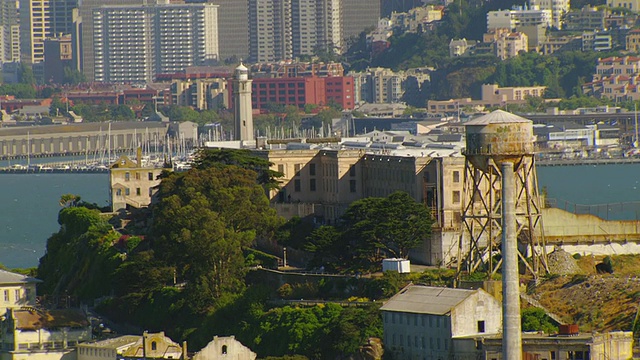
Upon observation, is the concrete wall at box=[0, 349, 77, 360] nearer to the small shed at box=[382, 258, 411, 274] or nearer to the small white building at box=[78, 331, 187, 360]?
the small white building at box=[78, 331, 187, 360]

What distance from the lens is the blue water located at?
323ft

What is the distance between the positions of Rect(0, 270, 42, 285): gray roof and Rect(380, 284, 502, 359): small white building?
63.2 feet

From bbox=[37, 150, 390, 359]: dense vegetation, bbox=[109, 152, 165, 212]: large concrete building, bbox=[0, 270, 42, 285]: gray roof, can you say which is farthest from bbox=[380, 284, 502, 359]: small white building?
bbox=[109, 152, 165, 212]: large concrete building

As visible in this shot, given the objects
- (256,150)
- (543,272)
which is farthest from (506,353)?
(256,150)

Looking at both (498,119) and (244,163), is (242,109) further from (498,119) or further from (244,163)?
(498,119)

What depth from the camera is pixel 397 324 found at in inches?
2057

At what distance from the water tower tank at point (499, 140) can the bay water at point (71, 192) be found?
50.4 feet

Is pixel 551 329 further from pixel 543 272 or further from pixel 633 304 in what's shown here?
pixel 543 272

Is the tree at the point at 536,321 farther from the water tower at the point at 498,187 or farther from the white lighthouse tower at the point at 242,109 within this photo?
the white lighthouse tower at the point at 242,109

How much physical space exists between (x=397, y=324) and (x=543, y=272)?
243 inches

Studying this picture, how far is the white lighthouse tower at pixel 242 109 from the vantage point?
104 metres

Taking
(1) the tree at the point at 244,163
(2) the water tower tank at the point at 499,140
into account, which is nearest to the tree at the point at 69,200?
(1) the tree at the point at 244,163

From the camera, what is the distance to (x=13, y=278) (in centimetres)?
6906

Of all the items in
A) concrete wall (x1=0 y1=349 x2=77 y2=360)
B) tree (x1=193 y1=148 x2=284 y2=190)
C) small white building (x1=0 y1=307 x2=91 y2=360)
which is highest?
tree (x1=193 y1=148 x2=284 y2=190)
